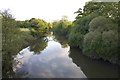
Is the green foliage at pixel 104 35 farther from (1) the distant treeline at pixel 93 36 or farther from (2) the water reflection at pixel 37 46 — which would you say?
(2) the water reflection at pixel 37 46

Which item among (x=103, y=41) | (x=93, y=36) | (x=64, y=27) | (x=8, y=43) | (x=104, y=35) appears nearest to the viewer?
(x=8, y=43)

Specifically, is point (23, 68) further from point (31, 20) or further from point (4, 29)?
point (31, 20)

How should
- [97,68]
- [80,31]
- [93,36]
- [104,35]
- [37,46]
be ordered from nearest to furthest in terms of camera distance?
1. [97,68]
2. [104,35]
3. [93,36]
4. [80,31]
5. [37,46]

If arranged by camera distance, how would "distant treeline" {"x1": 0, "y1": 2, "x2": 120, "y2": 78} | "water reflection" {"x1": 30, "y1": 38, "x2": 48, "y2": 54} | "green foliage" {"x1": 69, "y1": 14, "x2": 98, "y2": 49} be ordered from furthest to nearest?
1. "water reflection" {"x1": 30, "y1": 38, "x2": 48, "y2": 54}
2. "green foliage" {"x1": 69, "y1": 14, "x2": 98, "y2": 49}
3. "distant treeline" {"x1": 0, "y1": 2, "x2": 120, "y2": 78}

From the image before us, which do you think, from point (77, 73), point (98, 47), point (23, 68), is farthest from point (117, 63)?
point (23, 68)

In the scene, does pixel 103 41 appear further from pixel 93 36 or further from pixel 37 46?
pixel 37 46

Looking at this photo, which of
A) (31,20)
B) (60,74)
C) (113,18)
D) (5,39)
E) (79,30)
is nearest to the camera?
(5,39)

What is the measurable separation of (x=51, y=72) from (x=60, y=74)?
0.84m

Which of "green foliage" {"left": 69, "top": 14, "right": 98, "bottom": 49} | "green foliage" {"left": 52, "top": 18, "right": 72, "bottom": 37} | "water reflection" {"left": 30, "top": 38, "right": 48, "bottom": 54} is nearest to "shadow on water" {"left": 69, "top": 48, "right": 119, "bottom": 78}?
"green foliage" {"left": 69, "top": 14, "right": 98, "bottom": 49}

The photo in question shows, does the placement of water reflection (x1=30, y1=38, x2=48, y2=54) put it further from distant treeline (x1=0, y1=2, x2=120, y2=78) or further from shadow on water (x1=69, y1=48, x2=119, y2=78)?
shadow on water (x1=69, y1=48, x2=119, y2=78)

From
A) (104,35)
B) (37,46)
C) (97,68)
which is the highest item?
(104,35)

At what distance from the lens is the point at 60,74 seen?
42.6ft

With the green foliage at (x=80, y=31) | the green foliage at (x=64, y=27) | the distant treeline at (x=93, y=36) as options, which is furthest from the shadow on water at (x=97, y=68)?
the green foliage at (x=64, y=27)

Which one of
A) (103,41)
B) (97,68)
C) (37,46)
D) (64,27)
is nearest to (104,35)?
(103,41)
